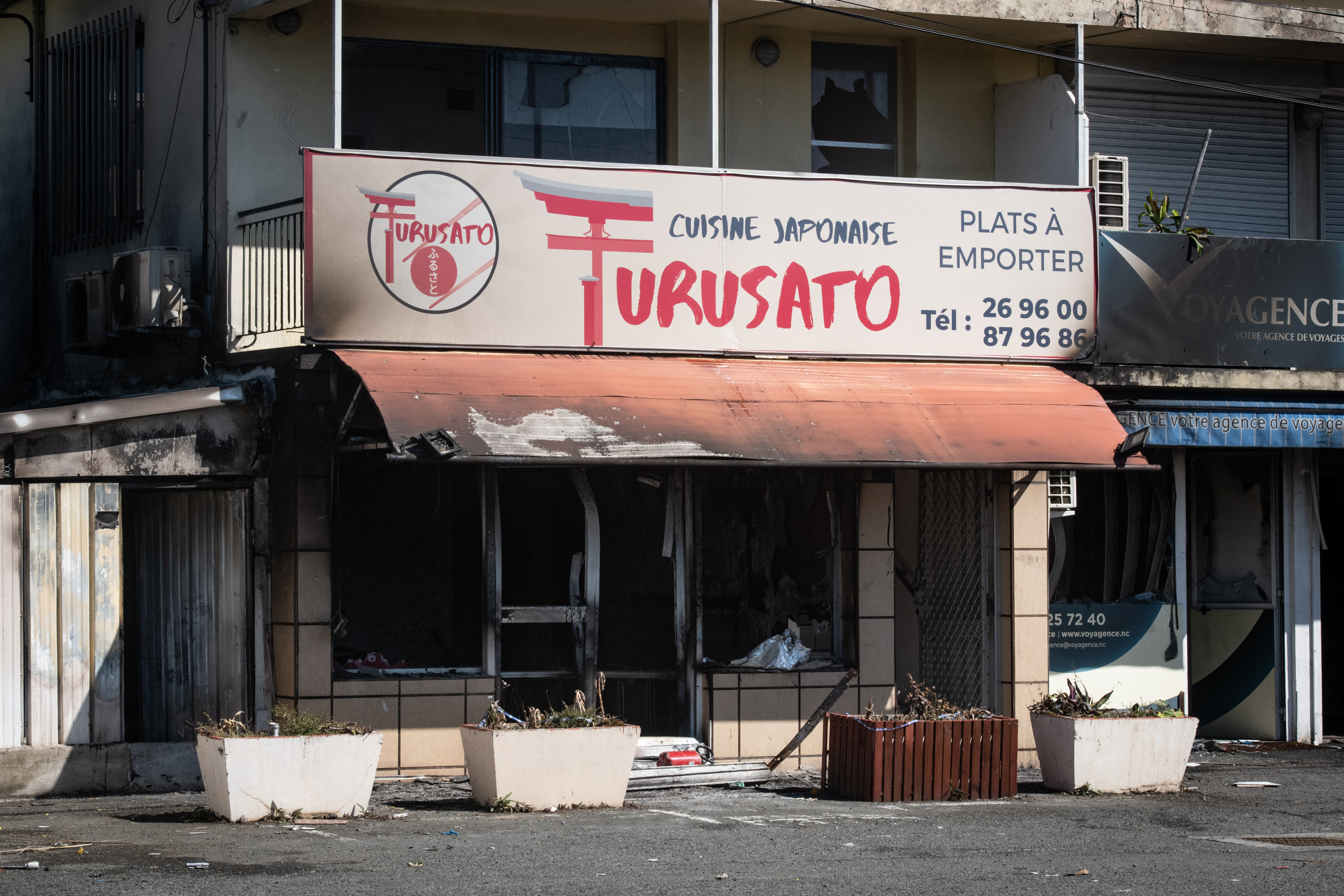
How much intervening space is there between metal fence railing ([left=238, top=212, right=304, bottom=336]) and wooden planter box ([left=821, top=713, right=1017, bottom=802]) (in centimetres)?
490

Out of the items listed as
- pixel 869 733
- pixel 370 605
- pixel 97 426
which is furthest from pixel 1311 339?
pixel 97 426

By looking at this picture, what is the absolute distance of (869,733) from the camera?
10.8 meters

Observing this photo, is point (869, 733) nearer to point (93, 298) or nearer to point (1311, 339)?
point (1311, 339)

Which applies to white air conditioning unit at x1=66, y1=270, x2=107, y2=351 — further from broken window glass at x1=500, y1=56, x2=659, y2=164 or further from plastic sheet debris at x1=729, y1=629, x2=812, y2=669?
plastic sheet debris at x1=729, y1=629, x2=812, y2=669

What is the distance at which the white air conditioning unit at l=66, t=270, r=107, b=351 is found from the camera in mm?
12938

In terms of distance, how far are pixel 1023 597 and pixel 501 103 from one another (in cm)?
574

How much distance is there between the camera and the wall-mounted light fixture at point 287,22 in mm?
12352

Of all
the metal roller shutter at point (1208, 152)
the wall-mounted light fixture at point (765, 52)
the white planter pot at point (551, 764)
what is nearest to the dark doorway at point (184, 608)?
the white planter pot at point (551, 764)

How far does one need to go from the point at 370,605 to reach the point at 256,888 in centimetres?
454

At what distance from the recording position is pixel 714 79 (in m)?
11.9

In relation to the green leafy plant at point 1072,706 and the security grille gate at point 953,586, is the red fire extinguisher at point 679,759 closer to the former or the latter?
the security grille gate at point 953,586

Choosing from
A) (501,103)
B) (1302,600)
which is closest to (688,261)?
(501,103)

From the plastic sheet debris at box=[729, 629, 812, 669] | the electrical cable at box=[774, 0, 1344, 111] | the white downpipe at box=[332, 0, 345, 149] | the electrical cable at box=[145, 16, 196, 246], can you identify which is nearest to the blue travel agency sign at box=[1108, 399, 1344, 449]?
the electrical cable at box=[774, 0, 1344, 111]

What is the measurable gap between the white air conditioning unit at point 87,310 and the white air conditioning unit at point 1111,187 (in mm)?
8025
